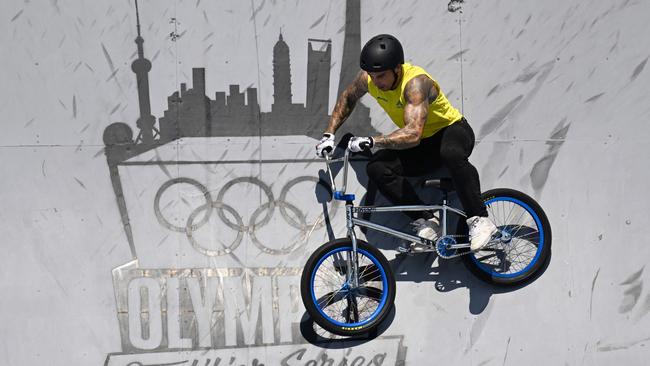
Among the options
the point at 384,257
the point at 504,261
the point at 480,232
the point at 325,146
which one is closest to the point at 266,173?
the point at 325,146

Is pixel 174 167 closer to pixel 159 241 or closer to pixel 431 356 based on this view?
pixel 159 241

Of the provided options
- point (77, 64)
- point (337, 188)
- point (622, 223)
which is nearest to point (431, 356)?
point (337, 188)

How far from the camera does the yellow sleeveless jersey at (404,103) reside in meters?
4.47

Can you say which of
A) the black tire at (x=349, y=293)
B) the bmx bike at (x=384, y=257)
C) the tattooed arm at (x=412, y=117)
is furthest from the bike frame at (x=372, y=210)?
the tattooed arm at (x=412, y=117)

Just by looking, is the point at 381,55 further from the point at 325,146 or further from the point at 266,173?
the point at 266,173

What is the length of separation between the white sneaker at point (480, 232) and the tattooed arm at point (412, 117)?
2.32ft

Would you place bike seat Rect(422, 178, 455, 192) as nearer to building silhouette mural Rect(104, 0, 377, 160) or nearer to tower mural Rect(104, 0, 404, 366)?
building silhouette mural Rect(104, 0, 377, 160)

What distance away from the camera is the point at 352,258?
182 inches

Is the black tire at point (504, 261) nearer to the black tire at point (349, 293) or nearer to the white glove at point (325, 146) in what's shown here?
the black tire at point (349, 293)

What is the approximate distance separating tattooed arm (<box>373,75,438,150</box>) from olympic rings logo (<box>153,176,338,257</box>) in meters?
0.72

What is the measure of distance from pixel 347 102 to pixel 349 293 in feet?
4.43

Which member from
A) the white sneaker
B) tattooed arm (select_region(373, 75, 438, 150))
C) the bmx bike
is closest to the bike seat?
the bmx bike

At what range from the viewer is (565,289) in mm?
5043

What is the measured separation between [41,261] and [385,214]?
2453 millimetres
